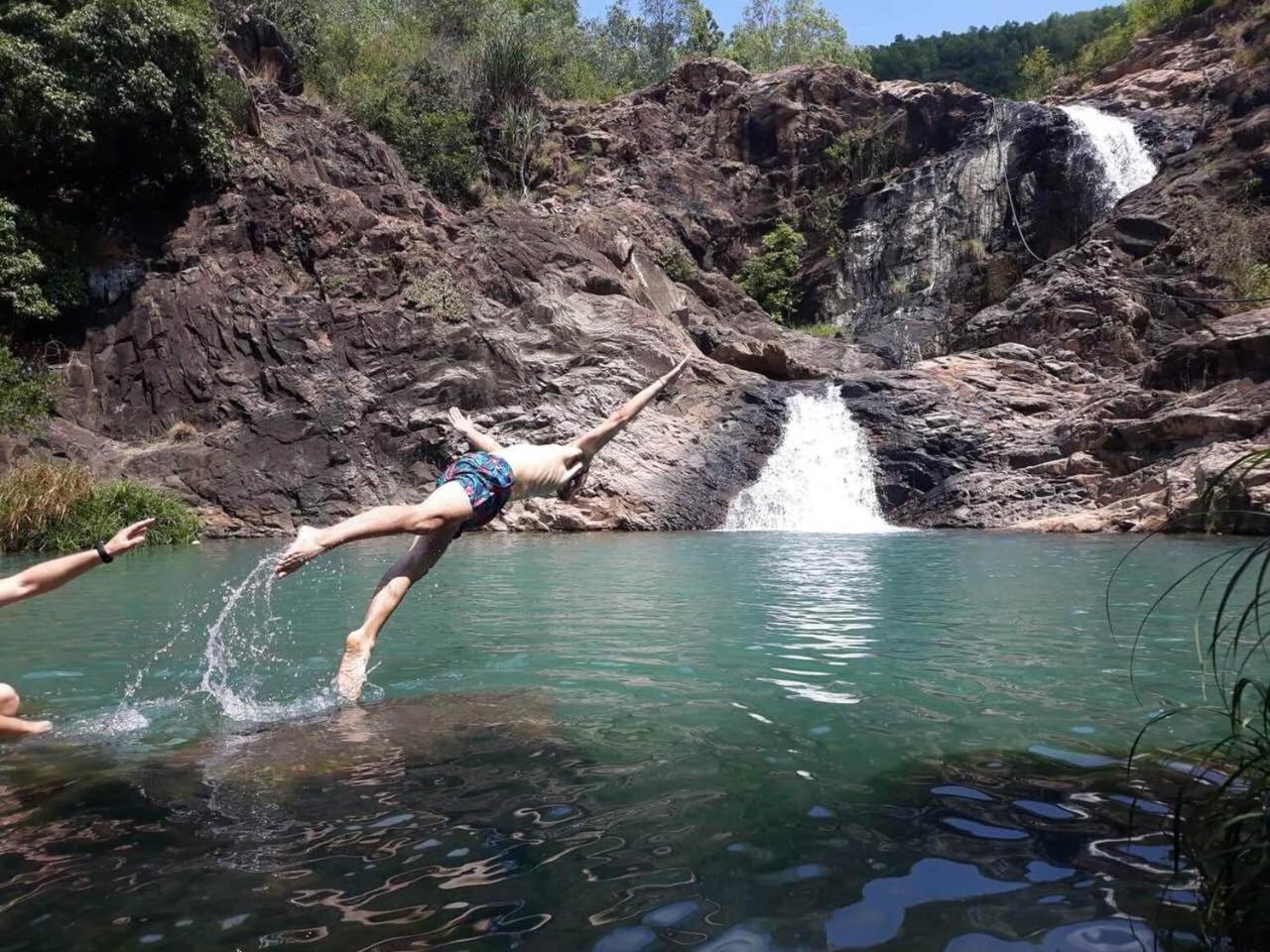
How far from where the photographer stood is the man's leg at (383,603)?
494 centimetres

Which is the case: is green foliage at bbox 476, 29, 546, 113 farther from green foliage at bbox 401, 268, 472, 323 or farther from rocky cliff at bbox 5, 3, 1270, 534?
green foliage at bbox 401, 268, 472, 323

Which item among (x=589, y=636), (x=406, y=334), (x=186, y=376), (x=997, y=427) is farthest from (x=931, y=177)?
(x=589, y=636)

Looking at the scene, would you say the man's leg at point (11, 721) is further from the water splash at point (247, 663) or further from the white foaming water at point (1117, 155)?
the white foaming water at point (1117, 155)

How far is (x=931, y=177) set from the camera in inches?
1332

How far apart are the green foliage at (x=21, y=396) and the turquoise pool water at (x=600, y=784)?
13087 mm

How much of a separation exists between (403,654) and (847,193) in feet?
112

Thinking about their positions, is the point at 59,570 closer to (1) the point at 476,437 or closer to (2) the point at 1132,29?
(1) the point at 476,437

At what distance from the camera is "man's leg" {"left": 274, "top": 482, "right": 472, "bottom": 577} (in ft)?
13.9

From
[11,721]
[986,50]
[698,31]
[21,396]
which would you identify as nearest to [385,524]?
[11,721]

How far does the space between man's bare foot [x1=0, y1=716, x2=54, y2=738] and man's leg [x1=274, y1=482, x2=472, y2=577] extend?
136 centimetres

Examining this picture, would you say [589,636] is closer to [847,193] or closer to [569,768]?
[569,768]

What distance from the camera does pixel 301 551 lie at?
4.20 m

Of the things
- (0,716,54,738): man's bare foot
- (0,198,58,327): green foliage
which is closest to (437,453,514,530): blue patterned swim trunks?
(0,716,54,738): man's bare foot

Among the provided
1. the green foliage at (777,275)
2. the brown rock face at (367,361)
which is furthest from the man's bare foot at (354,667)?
the green foliage at (777,275)
